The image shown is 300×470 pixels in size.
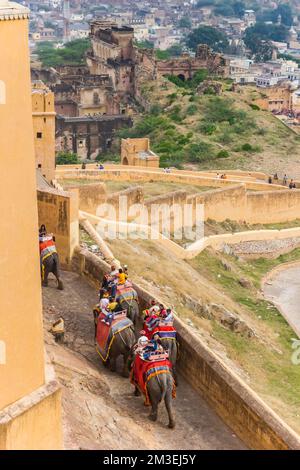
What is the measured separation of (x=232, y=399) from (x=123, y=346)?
5.23 ft

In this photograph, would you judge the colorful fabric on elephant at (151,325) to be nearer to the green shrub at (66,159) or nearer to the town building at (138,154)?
the town building at (138,154)

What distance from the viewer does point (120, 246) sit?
18.7 metres

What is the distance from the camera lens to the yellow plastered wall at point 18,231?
25.4 ft

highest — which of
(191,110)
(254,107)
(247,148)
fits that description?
(191,110)

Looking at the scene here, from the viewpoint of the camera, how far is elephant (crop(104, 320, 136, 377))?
11.1m

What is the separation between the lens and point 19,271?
8148 mm

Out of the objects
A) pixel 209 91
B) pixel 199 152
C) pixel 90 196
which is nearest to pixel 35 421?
pixel 90 196

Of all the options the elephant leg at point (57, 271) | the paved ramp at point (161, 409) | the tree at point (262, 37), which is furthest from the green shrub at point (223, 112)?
the tree at point (262, 37)

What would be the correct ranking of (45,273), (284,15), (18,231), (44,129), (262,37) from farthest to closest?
(284,15) < (262,37) < (44,129) < (45,273) < (18,231)

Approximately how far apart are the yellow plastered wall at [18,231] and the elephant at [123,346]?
103 inches

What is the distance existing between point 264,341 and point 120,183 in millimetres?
11064

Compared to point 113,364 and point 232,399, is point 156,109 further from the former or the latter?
point 232,399

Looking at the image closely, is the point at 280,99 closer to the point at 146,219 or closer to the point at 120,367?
the point at 146,219

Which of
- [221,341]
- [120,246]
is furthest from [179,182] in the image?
[221,341]
